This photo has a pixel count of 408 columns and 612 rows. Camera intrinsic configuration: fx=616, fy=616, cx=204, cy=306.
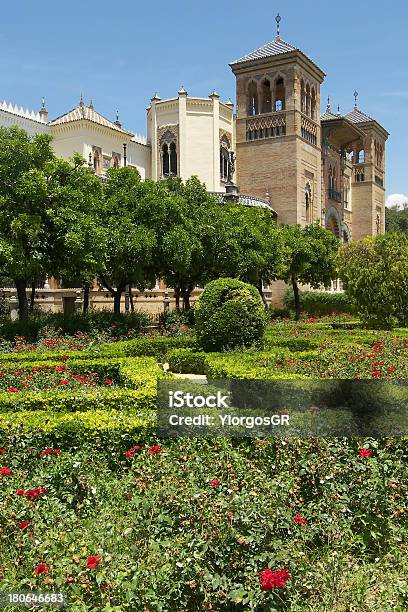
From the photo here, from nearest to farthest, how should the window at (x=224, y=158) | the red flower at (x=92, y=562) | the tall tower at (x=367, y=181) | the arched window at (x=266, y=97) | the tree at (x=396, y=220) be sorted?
the red flower at (x=92, y=562)
the window at (x=224, y=158)
the arched window at (x=266, y=97)
the tall tower at (x=367, y=181)
the tree at (x=396, y=220)

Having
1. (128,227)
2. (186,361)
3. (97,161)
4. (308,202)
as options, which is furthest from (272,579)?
(308,202)

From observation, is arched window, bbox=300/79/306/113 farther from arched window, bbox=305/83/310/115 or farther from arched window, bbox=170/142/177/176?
arched window, bbox=170/142/177/176

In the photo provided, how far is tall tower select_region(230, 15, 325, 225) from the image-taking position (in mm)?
42281

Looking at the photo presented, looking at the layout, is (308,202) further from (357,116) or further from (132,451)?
(132,451)

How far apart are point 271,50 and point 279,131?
240 inches

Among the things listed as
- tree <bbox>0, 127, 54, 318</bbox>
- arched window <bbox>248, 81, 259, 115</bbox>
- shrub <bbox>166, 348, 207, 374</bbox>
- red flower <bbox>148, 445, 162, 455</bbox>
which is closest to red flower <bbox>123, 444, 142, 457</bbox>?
red flower <bbox>148, 445, 162, 455</bbox>

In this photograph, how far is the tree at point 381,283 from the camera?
20250 millimetres

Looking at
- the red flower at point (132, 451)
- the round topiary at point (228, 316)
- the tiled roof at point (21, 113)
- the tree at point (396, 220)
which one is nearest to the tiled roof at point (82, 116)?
the tiled roof at point (21, 113)

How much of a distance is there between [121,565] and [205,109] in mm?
42103

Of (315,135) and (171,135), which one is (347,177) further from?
(171,135)

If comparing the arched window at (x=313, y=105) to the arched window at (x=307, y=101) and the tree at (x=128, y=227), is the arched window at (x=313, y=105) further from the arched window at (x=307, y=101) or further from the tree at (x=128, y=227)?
the tree at (x=128, y=227)

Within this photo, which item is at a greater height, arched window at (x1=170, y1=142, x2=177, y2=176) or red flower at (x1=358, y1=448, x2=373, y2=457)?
arched window at (x1=170, y1=142, x2=177, y2=176)

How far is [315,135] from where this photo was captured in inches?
1811

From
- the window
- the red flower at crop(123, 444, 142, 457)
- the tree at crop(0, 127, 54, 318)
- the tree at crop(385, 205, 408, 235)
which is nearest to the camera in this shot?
the red flower at crop(123, 444, 142, 457)
